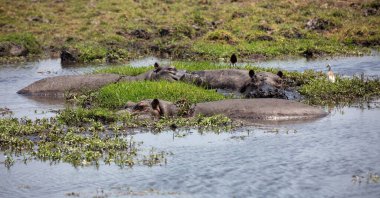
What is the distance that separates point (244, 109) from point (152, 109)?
7.11ft

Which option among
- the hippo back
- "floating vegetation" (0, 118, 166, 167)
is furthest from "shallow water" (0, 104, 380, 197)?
the hippo back

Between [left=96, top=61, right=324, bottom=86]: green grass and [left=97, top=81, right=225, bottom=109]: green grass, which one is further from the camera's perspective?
[left=96, top=61, right=324, bottom=86]: green grass

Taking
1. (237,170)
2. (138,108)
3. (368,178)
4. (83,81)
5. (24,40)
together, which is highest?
(24,40)

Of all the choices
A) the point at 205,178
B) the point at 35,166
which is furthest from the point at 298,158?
the point at 35,166

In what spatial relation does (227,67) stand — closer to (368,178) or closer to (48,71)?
(48,71)

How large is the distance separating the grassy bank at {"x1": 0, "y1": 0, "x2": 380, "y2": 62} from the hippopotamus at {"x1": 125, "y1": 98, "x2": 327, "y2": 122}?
11.5 meters

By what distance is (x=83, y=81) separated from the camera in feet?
72.2

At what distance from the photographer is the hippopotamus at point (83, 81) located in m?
20.6

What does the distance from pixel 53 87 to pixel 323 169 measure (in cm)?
1214

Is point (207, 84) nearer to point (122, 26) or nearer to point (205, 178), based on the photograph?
point (205, 178)

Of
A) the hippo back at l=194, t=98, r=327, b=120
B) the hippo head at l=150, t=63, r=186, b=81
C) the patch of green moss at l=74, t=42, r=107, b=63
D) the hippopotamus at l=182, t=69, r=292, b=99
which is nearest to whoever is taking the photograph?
the hippo back at l=194, t=98, r=327, b=120

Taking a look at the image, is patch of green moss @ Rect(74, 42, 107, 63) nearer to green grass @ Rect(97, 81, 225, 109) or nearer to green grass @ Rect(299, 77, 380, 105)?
green grass @ Rect(97, 81, 225, 109)

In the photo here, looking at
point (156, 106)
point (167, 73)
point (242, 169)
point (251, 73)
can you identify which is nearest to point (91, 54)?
point (167, 73)

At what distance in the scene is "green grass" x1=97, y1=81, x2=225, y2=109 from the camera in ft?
60.8
